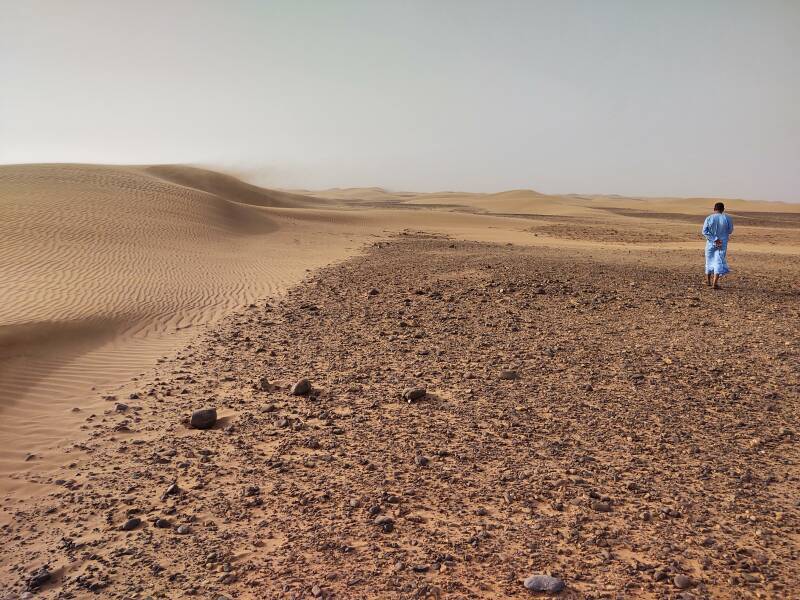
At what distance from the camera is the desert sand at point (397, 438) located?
356 centimetres

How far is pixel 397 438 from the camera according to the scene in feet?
17.7

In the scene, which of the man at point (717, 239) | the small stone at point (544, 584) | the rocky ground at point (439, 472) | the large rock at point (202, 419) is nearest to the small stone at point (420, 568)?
the rocky ground at point (439, 472)

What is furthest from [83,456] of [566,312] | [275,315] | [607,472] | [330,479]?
[566,312]

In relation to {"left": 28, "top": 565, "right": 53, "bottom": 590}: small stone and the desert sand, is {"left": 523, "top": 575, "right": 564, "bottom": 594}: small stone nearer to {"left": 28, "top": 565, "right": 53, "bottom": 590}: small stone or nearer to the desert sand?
the desert sand

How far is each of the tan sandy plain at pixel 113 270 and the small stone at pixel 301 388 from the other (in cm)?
224

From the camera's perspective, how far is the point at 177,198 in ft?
89.9

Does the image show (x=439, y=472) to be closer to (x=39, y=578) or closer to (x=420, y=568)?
(x=420, y=568)

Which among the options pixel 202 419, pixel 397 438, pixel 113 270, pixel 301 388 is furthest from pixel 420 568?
pixel 113 270

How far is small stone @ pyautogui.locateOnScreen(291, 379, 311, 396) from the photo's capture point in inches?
259

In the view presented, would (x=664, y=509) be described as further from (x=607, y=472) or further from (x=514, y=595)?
(x=514, y=595)

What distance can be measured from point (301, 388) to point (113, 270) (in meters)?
9.23

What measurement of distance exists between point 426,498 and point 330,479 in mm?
864

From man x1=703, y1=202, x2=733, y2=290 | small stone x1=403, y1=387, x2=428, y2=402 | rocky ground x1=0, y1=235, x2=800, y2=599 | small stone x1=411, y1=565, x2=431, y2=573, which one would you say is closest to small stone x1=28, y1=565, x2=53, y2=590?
rocky ground x1=0, y1=235, x2=800, y2=599

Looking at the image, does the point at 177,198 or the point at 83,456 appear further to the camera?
the point at 177,198
